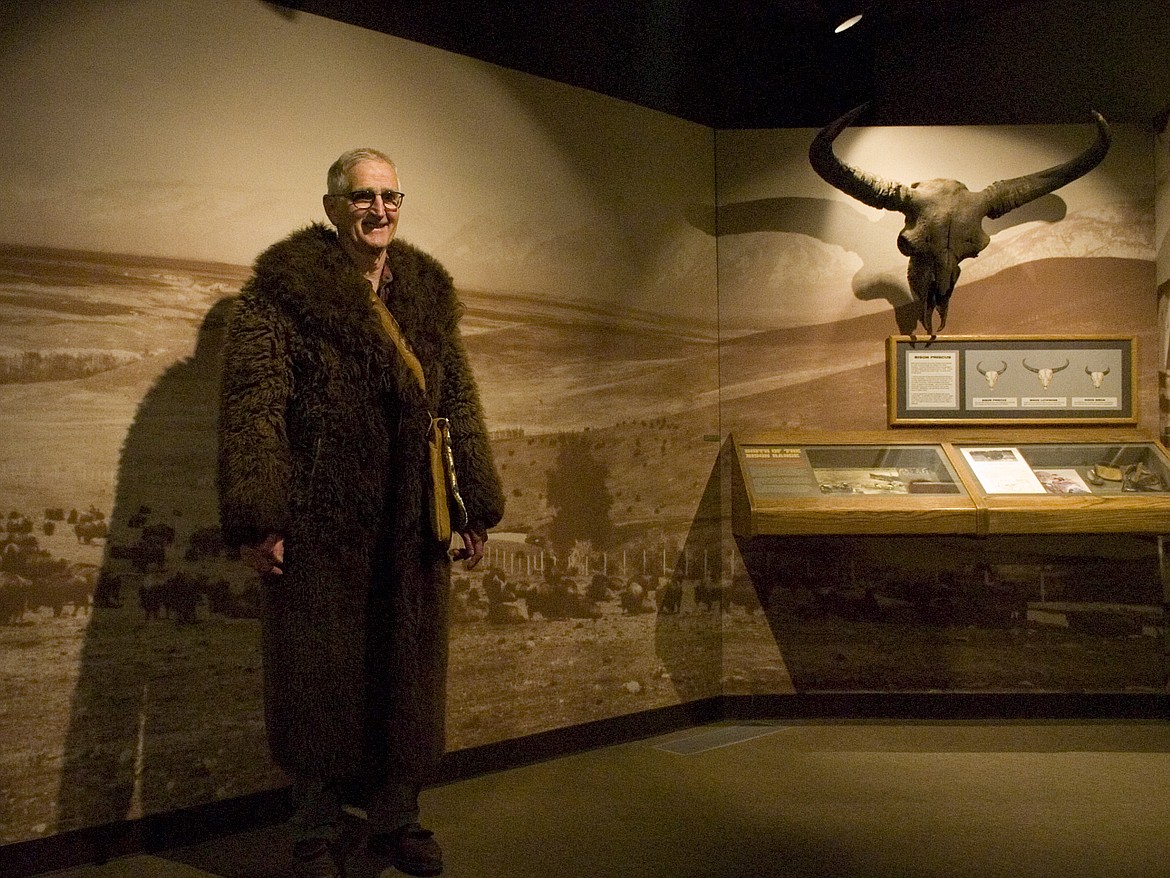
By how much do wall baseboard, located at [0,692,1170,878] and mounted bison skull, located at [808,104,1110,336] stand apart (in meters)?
1.56

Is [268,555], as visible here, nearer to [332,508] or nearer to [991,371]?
[332,508]

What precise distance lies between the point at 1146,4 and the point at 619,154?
234 cm

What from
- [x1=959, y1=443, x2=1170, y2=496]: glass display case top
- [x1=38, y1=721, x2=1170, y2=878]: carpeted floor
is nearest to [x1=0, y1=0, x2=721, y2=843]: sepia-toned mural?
[x1=38, y1=721, x2=1170, y2=878]: carpeted floor

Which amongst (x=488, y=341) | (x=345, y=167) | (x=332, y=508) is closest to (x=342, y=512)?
(x=332, y=508)

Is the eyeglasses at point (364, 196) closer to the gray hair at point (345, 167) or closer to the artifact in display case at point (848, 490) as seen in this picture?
the gray hair at point (345, 167)

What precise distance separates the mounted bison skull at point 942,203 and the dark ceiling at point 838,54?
0.48 meters

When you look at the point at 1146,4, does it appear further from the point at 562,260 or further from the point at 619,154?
the point at 562,260

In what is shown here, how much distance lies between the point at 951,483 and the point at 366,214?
7.51ft

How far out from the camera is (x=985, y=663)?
3988mm

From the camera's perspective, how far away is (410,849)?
2436mm

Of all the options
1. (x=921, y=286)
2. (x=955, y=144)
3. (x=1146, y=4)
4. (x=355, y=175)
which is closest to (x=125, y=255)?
(x=355, y=175)

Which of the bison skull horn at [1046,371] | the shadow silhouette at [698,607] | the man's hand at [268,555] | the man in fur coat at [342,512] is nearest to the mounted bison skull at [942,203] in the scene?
the bison skull horn at [1046,371]

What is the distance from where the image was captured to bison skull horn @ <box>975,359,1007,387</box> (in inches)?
154

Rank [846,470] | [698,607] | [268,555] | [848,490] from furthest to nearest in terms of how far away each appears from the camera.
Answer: [698,607] < [846,470] < [848,490] < [268,555]
